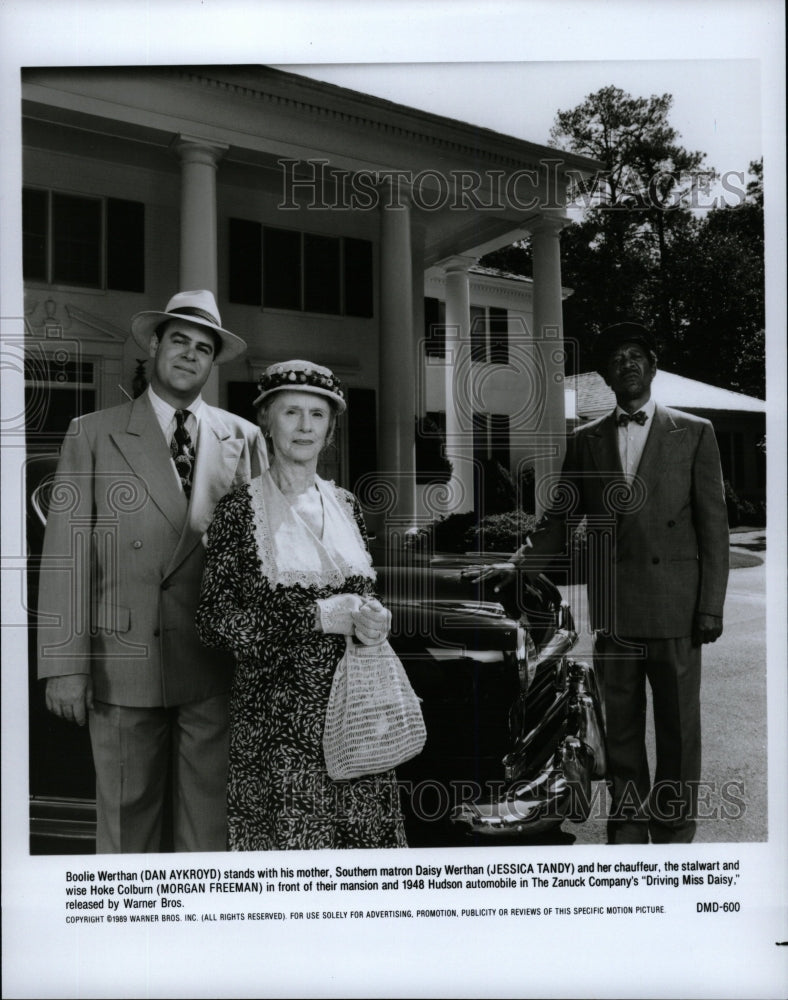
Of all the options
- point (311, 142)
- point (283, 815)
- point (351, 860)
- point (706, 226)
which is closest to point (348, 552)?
point (283, 815)

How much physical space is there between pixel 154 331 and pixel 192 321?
0.15 m

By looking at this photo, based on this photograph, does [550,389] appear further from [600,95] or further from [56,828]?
[56,828]

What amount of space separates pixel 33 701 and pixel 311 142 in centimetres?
249

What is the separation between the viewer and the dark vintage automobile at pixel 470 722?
3164 millimetres

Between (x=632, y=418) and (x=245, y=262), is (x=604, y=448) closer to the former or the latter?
(x=632, y=418)

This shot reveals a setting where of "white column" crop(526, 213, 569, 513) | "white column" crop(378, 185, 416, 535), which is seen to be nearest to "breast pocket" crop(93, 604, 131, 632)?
"white column" crop(378, 185, 416, 535)

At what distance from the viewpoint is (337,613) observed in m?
2.80

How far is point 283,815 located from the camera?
9.38 ft

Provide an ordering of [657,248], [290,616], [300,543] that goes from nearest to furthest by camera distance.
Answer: [290,616] → [300,543] → [657,248]

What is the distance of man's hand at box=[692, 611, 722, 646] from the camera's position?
3.29 meters

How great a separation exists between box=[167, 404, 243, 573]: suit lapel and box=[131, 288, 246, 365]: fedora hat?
246 millimetres

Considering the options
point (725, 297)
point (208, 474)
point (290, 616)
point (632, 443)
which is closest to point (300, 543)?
point (290, 616)

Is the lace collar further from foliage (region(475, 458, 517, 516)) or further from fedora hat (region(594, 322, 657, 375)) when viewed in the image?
fedora hat (region(594, 322, 657, 375))

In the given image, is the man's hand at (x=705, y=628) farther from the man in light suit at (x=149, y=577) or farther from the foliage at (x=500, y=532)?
the man in light suit at (x=149, y=577)
